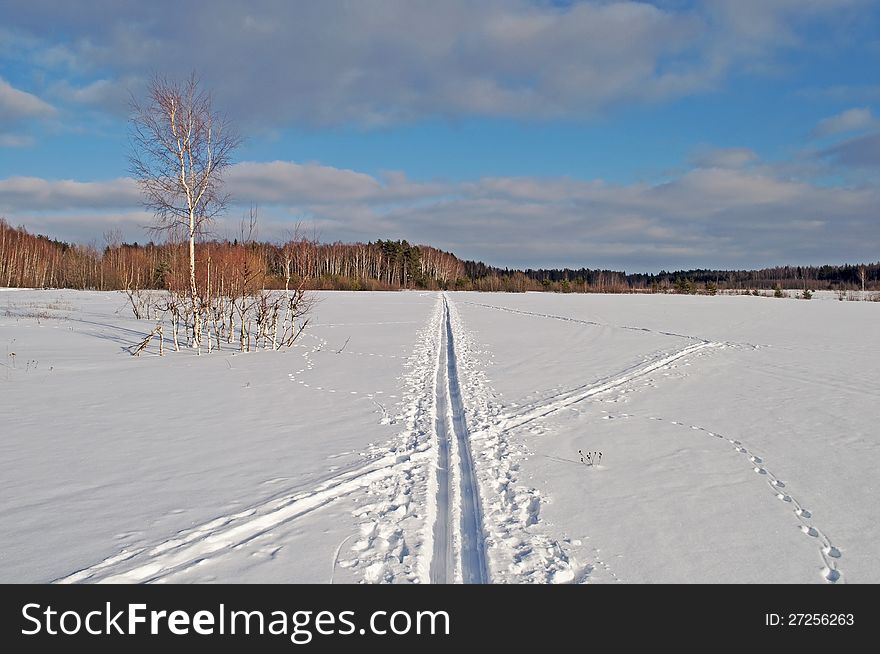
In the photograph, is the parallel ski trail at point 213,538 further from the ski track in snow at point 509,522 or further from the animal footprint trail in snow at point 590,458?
the animal footprint trail in snow at point 590,458

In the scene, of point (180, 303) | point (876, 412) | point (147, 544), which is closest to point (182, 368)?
point (180, 303)

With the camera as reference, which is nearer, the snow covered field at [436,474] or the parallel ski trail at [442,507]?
the parallel ski trail at [442,507]

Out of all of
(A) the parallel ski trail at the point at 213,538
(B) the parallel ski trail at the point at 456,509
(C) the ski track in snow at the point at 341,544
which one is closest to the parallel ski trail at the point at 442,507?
(B) the parallel ski trail at the point at 456,509

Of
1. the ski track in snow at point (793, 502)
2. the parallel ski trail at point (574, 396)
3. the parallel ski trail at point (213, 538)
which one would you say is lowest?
the parallel ski trail at point (213, 538)

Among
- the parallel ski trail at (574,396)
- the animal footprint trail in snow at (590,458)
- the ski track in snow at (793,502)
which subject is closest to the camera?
the ski track in snow at (793,502)

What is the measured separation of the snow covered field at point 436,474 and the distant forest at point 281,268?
382 cm

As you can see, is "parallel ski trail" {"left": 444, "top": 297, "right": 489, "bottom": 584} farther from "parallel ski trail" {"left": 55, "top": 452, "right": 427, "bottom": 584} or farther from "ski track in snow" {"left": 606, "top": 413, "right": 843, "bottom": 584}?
"ski track in snow" {"left": 606, "top": 413, "right": 843, "bottom": 584}

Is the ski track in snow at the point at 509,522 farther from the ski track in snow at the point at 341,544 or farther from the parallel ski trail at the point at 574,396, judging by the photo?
the ski track in snow at the point at 341,544

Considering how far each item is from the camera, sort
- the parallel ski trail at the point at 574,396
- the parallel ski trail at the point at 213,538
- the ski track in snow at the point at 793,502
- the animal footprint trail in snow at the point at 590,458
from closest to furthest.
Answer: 1. the parallel ski trail at the point at 213,538
2. the ski track in snow at the point at 793,502
3. the animal footprint trail in snow at the point at 590,458
4. the parallel ski trail at the point at 574,396

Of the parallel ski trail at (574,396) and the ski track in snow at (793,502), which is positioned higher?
the parallel ski trail at (574,396)

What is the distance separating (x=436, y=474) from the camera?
5027 millimetres

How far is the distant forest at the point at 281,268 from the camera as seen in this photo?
46.2ft

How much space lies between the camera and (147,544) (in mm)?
3594

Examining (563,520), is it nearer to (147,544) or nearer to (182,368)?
(147,544)
